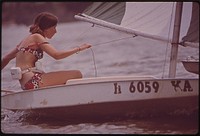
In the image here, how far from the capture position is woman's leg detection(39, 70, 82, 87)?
12.3 feet

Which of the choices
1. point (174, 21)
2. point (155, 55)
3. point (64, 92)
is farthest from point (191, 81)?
point (155, 55)

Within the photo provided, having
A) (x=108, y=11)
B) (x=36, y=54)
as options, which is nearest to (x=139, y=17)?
(x=108, y=11)

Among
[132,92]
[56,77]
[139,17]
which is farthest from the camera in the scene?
[139,17]

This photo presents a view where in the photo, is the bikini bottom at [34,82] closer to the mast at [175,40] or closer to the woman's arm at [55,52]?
the woman's arm at [55,52]

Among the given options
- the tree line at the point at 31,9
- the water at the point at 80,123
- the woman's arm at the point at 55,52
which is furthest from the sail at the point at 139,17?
the woman's arm at the point at 55,52

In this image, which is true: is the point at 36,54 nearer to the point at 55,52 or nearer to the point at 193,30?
the point at 55,52

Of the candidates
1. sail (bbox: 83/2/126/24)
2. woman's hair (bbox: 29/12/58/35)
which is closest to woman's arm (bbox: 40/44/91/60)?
woman's hair (bbox: 29/12/58/35)

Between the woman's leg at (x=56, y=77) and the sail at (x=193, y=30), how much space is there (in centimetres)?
69

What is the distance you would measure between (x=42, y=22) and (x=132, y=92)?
2.31 ft

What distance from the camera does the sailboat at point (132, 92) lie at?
3521 millimetres

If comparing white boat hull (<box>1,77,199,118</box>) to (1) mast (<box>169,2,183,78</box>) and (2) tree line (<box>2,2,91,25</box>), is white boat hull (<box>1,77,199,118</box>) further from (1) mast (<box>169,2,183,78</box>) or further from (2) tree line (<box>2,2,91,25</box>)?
(2) tree line (<box>2,2,91,25</box>)

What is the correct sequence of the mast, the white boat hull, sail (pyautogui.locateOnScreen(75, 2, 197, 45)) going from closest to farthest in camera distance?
the white boat hull, the mast, sail (pyautogui.locateOnScreen(75, 2, 197, 45))

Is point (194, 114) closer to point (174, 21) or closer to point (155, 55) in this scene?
point (174, 21)

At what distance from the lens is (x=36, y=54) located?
12.3 feet
